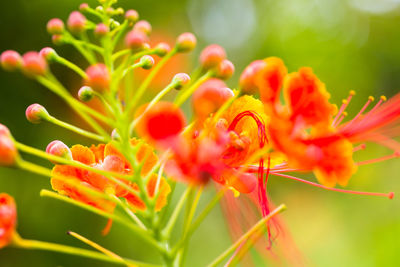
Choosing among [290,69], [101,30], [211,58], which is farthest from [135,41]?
[290,69]

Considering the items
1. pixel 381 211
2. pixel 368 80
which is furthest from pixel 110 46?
pixel 368 80

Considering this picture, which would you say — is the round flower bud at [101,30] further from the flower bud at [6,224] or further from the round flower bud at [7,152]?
the flower bud at [6,224]

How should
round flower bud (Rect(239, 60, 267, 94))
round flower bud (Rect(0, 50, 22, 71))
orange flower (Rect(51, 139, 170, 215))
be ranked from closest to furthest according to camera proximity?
round flower bud (Rect(0, 50, 22, 71))
round flower bud (Rect(239, 60, 267, 94))
orange flower (Rect(51, 139, 170, 215))

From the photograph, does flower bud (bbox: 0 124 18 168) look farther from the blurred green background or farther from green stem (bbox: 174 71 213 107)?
the blurred green background

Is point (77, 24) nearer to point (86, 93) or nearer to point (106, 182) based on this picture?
point (86, 93)

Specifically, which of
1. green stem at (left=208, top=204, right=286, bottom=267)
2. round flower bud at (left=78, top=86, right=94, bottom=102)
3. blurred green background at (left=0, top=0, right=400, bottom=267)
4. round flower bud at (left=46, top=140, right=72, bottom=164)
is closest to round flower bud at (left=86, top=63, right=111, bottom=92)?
round flower bud at (left=78, top=86, right=94, bottom=102)
